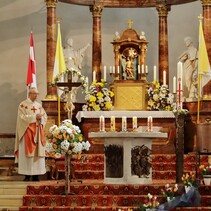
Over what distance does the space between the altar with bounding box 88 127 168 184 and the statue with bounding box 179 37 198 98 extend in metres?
5.04

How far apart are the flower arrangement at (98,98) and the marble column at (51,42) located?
807 mm

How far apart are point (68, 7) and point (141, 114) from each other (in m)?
4.05

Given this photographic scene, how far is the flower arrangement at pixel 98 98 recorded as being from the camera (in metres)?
18.4

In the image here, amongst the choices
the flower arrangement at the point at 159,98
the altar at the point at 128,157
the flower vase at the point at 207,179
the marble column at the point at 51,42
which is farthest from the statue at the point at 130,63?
the flower vase at the point at 207,179

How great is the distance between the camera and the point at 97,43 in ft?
63.6

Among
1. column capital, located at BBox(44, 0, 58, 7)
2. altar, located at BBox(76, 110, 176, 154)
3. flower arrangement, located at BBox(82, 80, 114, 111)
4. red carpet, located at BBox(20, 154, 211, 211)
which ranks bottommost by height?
red carpet, located at BBox(20, 154, 211, 211)

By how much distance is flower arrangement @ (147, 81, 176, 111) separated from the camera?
18.5 meters

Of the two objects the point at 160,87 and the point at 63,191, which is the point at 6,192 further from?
the point at 160,87

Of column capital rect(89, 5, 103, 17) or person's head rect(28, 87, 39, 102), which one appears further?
column capital rect(89, 5, 103, 17)

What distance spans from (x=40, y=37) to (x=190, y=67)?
13.0 feet

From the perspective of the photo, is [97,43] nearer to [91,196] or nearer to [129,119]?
[129,119]

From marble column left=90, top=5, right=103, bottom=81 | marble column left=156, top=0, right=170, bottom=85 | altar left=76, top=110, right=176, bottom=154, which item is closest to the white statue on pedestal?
marble column left=90, top=5, right=103, bottom=81

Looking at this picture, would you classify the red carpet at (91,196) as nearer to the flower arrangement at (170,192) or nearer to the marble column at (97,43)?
the flower arrangement at (170,192)

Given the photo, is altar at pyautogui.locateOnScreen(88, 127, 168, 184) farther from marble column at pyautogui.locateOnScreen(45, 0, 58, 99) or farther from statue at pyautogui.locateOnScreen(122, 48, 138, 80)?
statue at pyautogui.locateOnScreen(122, 48, 138, 80)
